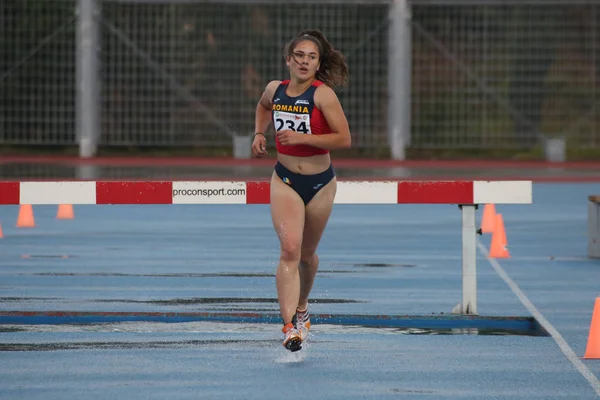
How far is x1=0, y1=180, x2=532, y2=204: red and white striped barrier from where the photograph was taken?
478 inches

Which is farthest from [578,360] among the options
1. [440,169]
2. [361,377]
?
[440,169]

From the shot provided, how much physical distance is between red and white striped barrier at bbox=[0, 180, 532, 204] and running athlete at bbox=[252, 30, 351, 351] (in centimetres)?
139

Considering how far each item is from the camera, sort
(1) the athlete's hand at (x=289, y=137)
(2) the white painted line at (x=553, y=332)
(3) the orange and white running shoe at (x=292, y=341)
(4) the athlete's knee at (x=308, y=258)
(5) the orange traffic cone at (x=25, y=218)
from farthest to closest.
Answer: (5) the orange traffic cone at (x=25, y=218)
(4) the athlete's knee at (x=308, y=258)
(1) the athlete's hand at (x=289, y=137)
(3) the orange and white running shoe at (x=292, y=341)
(2) the white painted line at (x=553, y=332)

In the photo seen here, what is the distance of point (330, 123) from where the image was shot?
34.4 ft

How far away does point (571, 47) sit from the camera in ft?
124

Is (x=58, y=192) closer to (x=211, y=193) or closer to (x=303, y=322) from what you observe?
(x=211, y=193)

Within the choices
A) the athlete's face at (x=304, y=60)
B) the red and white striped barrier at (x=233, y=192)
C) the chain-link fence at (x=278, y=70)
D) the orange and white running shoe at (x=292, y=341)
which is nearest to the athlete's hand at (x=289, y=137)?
the athlete's face at (x=304, y=60)

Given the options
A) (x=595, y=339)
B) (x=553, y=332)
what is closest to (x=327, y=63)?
(x=595, y=339)

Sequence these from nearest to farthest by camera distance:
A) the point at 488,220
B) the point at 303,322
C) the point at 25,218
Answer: the point at 303,322 → the point at 488,220 → the point at 25,218

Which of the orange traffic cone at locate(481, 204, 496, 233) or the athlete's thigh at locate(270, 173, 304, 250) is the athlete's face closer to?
the athlete's thigh at locate(270, 173, 304, 250)

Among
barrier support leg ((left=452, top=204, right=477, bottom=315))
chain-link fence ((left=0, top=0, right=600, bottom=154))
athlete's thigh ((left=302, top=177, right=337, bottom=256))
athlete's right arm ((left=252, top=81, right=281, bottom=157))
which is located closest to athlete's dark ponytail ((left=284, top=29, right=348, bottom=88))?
athlete's right arm ((left=252, top=81, right=281, bottom=157))

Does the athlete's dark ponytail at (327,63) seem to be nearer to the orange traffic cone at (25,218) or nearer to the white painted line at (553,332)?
the white painted line at (553,332)

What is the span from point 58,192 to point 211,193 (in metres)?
1.07

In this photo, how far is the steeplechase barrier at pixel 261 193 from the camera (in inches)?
478
